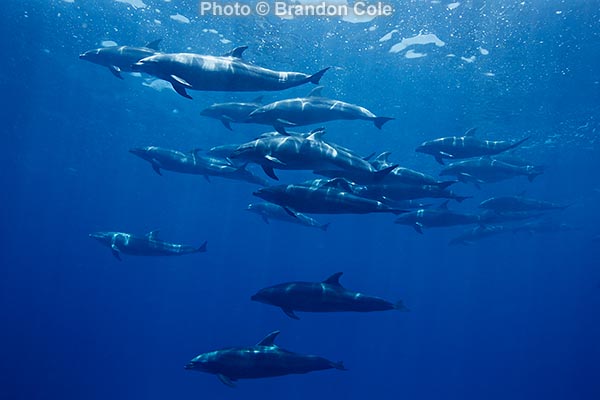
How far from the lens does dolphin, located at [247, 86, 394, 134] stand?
8789 millimetres

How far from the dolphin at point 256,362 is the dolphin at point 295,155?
3869mm

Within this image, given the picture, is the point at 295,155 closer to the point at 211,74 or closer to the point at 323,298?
the point at 211,74

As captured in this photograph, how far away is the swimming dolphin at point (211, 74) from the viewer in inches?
286

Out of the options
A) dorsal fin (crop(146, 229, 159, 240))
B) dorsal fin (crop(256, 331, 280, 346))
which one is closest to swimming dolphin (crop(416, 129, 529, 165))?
dorsal fin (crop(256, 331, 280, 346))

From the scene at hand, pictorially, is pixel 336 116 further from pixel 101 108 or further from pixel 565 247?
pixel 565 247

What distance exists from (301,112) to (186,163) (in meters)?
7.81

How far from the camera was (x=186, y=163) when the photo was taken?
15.5 m

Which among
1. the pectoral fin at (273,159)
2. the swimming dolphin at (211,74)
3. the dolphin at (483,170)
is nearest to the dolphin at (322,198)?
the pectoral fin at (273,159)

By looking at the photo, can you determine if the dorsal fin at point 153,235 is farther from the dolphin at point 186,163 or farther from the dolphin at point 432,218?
the dolphin at point 432,218

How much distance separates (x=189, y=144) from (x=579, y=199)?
45492 millimetres

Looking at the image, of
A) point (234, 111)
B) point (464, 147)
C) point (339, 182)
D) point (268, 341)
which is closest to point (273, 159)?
point (339, 182)

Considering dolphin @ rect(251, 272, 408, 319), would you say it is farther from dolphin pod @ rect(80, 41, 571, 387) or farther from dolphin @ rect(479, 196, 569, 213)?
dolphin @ rect(479, 196, 569, 213)

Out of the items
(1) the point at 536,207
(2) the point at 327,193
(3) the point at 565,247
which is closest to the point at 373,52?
(1) the point at 536,207

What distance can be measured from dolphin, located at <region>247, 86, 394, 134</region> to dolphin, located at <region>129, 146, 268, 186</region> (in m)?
5.75
